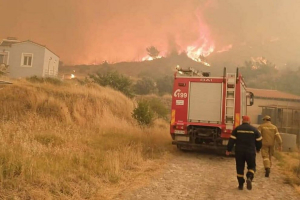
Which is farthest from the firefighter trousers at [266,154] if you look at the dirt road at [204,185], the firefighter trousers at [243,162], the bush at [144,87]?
the bush at [144,87]

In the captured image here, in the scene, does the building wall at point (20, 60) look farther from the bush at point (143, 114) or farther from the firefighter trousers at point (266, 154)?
the firefighter trousers at point (266, 154)

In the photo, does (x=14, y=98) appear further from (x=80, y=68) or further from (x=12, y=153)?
(x=80, y=68)

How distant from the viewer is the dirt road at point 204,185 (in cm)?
547

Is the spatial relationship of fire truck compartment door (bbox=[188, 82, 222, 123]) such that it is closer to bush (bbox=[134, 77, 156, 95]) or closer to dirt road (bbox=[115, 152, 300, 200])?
dirt road (bbox=[115, 152, 300, 200])

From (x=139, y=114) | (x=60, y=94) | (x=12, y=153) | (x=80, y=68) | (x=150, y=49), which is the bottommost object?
(x=12, y=153)

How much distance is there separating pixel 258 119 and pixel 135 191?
2791 cm

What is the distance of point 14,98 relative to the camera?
1559cm

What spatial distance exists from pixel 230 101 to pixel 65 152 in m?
5.90

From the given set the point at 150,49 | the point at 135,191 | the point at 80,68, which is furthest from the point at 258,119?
the point at 150,49

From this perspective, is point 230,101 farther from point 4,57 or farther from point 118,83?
point 4,57

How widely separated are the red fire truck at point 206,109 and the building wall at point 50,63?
2445 centimetres

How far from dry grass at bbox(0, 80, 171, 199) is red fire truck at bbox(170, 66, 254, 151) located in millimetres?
1324

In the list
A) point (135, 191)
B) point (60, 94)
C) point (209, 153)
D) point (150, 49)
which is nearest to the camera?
point (135, 191)

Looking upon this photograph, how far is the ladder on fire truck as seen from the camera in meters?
9.18
